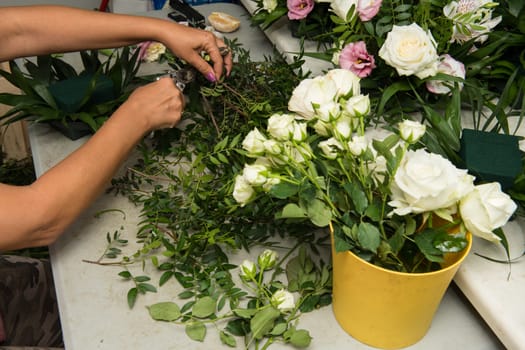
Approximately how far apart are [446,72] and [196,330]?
2.12ft

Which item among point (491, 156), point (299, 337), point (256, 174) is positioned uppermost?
point (256, 174)

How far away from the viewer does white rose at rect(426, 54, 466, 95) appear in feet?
3.57

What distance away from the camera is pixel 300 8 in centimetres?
131

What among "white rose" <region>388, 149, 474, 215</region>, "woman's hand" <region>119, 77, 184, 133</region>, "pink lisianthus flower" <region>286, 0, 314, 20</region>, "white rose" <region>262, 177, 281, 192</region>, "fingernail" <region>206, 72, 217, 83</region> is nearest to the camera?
"white rose" <region>388, 149, 474, 215</region>

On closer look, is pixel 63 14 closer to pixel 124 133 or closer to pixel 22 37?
pixel 22 37

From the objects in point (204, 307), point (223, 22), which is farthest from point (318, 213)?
point (223, 22)

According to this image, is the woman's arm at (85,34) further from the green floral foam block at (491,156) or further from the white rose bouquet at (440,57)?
the green floral foam block at (491,156)

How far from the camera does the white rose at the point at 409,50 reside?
1.00 metres

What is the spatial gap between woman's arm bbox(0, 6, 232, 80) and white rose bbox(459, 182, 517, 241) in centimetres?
61

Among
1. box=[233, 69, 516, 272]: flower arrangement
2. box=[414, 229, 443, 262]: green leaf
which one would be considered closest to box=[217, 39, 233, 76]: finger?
box=[233, 69, 516, 272]: flower arrangement

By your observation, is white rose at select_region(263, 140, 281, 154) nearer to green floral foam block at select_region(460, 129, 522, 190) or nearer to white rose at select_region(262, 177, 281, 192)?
white rose at select_region(262, 177, 281, 192)

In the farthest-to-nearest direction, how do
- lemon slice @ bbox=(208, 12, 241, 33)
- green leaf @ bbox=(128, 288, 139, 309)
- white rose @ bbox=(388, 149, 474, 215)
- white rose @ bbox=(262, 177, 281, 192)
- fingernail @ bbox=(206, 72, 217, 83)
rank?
1. lemon slice @ bbox=(208, 12, 241, 33)
2. fingernail @ bbox=(206, 72, 217, 83)
3. green leaf @ bbox=(128, 288, 139, 309)
4. white rose @ bbox=(262, 177, 281, 192)
5. white rose @ bbox=(388, 149, 474, 215)

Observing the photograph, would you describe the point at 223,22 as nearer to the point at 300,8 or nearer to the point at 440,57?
the point at 300,8

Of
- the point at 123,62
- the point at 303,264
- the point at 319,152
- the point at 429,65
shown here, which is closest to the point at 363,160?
the point at 319,152
